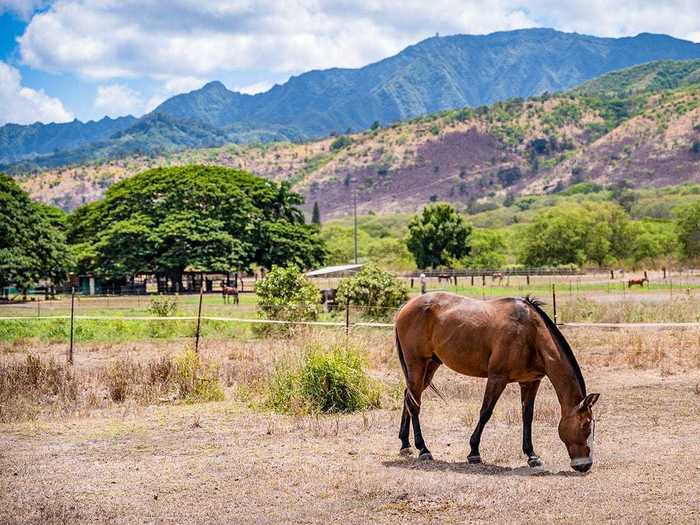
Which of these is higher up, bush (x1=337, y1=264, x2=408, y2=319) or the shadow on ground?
bush (x1=337, y1=264, x2=408, y2=319)

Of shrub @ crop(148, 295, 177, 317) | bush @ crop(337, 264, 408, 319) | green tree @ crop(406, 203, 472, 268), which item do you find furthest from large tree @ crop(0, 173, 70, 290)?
green tree @ crop(406, 203, 472, 268)

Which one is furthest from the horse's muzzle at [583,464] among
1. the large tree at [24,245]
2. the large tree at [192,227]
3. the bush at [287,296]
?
Result: the large tree at [192,227]

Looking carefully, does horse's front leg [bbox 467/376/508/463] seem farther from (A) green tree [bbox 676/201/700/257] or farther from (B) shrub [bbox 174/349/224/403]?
(A) green tree [bbox 676/201/700/257]

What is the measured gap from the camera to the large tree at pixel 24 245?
4406 cm

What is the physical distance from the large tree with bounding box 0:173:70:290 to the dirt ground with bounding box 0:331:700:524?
33008 millimetres

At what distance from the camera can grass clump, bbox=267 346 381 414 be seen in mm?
13414

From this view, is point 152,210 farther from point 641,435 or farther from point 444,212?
point 641,435

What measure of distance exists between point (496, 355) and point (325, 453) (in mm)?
2516

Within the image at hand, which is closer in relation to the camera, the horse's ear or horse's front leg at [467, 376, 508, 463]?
the horse's ear

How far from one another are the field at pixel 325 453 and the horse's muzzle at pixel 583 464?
106 mm

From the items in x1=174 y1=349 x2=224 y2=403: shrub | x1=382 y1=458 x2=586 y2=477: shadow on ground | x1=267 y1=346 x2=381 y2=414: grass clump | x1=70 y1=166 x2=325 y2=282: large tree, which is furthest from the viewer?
x1=70 y1=166 x2=325 y2=282: large tree

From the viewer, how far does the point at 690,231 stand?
69438mm

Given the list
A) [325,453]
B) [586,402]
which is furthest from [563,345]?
[325,453]

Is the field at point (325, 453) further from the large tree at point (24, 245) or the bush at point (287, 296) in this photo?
the large tree at point (24, 245)
